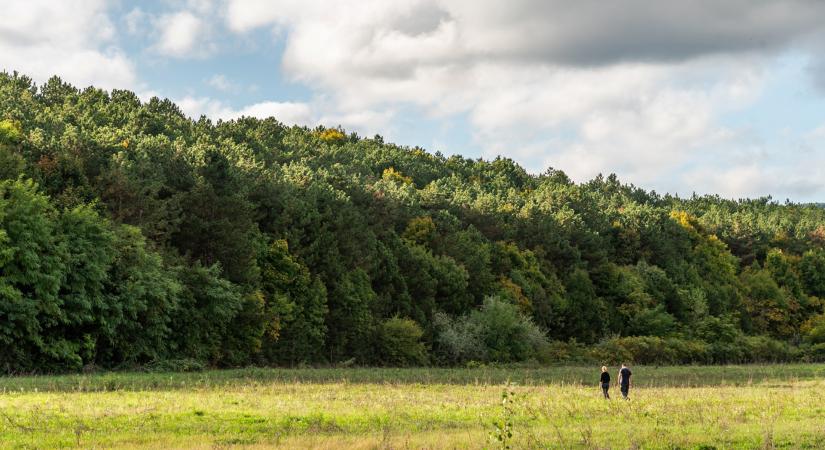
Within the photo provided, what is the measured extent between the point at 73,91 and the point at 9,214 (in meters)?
81.5

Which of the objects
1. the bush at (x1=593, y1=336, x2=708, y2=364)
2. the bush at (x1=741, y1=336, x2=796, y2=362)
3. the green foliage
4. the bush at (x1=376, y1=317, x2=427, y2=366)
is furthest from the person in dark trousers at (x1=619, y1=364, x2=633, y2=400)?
the bush at (x1=741, y1=336, x2=796, y2=362)

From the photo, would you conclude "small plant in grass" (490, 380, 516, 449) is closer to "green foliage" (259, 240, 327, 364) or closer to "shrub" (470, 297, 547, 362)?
"green foliage" (259, 240, 327, 364)

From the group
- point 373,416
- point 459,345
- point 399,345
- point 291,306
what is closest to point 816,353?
point 459,345

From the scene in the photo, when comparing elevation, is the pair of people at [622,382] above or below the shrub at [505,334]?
below

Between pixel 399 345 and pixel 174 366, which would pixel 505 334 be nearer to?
pixel 399 345

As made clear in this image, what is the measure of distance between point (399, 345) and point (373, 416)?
168 ft

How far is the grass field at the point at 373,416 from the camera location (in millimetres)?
22859

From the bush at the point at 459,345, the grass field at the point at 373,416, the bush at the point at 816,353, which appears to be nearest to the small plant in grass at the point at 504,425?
the grass field at the point at 373,416

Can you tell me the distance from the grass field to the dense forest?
38.6 ft

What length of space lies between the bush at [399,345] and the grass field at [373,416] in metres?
34.8

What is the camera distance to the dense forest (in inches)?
2140

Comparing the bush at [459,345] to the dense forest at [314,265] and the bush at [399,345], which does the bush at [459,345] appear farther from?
the bush at [399,345]

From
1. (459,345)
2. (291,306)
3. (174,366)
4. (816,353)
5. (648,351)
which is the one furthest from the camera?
(816,353)

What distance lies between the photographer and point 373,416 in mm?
28781
